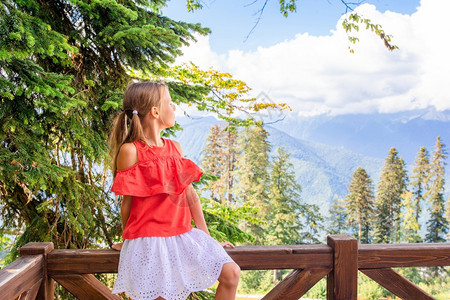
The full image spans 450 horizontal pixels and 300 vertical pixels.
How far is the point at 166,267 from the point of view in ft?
4.68

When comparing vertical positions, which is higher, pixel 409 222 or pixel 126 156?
pixel 126 156

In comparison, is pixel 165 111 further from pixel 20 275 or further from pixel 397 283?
pixel 397 283

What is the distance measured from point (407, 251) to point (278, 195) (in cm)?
2225

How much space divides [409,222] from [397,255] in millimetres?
27205

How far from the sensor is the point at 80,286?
1622mm

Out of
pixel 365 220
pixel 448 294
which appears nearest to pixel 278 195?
pixel 365 220

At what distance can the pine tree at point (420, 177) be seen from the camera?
1018 inches

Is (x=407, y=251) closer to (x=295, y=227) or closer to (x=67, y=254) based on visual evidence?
(x=67, y=254)

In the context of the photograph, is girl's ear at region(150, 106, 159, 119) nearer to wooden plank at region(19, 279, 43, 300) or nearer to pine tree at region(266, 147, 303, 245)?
wooden plank at region(19, 279, 43, 300)

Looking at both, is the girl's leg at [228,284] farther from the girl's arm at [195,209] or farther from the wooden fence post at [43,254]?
the wooden fence post at [43,254]

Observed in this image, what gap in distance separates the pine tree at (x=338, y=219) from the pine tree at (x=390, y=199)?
2.12 meters

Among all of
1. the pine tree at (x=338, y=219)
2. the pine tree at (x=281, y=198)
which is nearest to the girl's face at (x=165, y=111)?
the pine tree at (x=281, y=198)

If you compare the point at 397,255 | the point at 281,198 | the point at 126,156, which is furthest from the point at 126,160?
the point at 281,198

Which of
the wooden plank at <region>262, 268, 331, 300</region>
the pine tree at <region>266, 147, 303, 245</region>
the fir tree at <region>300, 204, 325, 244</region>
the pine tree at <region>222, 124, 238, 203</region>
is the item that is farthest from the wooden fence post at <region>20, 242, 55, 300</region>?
the fir tree at <region>300, 204, 325, 244</region>
